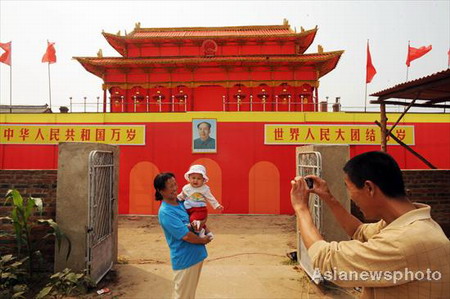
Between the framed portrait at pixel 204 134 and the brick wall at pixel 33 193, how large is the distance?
6.07 metres

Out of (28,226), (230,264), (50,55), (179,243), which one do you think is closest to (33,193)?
(28,226)

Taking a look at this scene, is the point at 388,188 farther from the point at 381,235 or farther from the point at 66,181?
the point at 66,181

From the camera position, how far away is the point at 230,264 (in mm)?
5512

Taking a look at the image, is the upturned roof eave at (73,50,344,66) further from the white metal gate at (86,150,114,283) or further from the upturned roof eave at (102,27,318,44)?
the white metal gate at (86,150,114,283)

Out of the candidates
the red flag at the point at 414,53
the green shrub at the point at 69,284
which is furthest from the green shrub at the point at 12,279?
the red flag at the point at 414,53

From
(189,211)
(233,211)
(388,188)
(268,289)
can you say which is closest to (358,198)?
(388,188)

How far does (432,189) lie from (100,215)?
6334 millimetres

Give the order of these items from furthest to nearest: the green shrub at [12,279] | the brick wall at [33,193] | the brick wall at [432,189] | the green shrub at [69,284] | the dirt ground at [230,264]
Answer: the brick wall at [432,189], the brick wall at [33,193], the dirt ground at [230,264], the green shrub at [69,284], the green shrub at [12,279]

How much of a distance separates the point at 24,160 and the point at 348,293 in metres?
11.9

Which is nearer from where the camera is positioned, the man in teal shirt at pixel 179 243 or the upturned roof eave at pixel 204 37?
the man in teal shirt at pixel 179 243

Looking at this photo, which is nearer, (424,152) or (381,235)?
(381,235)

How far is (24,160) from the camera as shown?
35.1ft

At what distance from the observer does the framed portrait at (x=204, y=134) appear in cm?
1036

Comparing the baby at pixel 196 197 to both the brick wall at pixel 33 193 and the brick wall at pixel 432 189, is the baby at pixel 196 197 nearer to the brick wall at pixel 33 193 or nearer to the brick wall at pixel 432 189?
the brick wall at pixel 33 193
